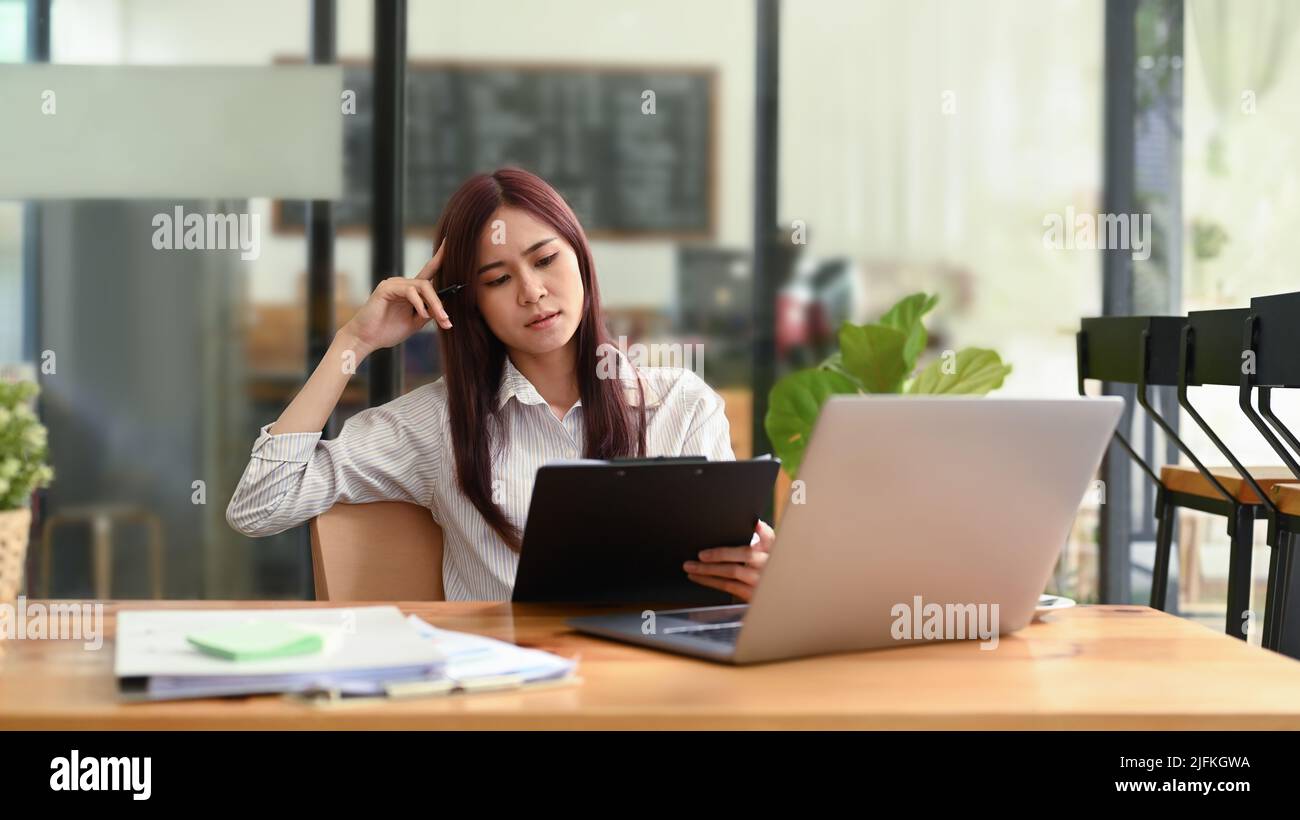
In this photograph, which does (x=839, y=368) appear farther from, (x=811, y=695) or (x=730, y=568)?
(x=811, y=695)

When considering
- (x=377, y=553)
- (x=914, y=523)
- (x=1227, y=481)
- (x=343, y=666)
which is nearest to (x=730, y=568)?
(x=914, y=523)

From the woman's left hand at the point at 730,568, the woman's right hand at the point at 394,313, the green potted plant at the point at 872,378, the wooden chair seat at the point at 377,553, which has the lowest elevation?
the wooden chair seat at the point at 377,553

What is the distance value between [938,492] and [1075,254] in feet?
9.81

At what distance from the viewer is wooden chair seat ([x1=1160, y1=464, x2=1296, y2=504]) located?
249 cm

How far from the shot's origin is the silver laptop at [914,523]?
1087mm

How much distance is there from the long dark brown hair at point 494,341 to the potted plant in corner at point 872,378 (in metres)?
Answer: 1.15

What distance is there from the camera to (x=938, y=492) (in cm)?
114

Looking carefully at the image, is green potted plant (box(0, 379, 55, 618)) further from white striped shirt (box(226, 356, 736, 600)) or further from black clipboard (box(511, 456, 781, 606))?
black clipboard (box(511, 456, 781, 606))

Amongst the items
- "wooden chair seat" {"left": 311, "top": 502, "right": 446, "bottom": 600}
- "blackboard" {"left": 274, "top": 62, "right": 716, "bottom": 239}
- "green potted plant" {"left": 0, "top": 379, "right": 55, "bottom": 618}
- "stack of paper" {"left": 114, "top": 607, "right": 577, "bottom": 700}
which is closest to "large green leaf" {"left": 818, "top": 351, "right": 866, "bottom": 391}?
"blackboard" {"left": 274, "top": 62, "right": 716, "bottom": 239}

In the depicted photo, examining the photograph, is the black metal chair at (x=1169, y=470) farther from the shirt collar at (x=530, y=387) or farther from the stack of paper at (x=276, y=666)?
the stack of paper at (x=276, y=666)

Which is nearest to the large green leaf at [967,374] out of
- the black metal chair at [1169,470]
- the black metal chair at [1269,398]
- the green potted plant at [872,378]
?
the green potted plant at [872,378]

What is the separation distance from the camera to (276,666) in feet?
3.41

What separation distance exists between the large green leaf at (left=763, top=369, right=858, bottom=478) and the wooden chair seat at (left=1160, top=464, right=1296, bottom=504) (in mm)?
788
